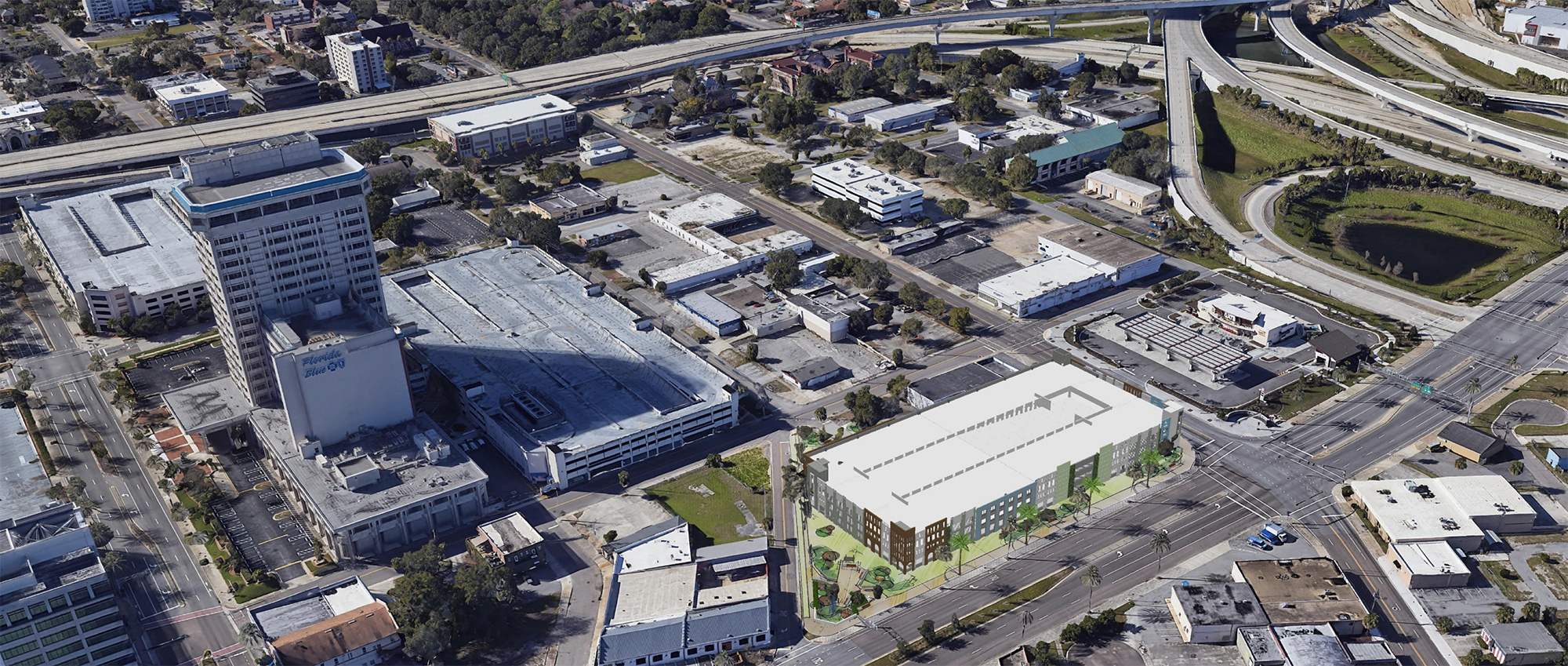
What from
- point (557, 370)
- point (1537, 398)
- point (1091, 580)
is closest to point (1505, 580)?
point (1537, 398)

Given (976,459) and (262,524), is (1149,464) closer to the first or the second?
(976,459)

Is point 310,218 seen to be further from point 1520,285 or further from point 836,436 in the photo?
point 1520,285

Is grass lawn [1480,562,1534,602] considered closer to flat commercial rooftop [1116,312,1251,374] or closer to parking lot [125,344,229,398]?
flat commercial rooftop [1116,312,1251,374]

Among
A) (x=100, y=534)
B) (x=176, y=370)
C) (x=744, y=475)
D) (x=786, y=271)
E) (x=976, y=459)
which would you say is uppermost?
(x=786, y=271)

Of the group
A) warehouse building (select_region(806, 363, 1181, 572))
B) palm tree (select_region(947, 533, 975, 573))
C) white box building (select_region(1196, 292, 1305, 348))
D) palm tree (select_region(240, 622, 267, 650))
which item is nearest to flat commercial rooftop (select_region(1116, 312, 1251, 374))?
white box building (select_region(1196, 292, 1305, 348))

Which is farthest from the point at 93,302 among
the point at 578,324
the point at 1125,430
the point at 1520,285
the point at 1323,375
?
the point at 1520,285

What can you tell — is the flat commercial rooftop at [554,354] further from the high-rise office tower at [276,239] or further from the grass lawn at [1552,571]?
the grass lawn at [1552,571]
